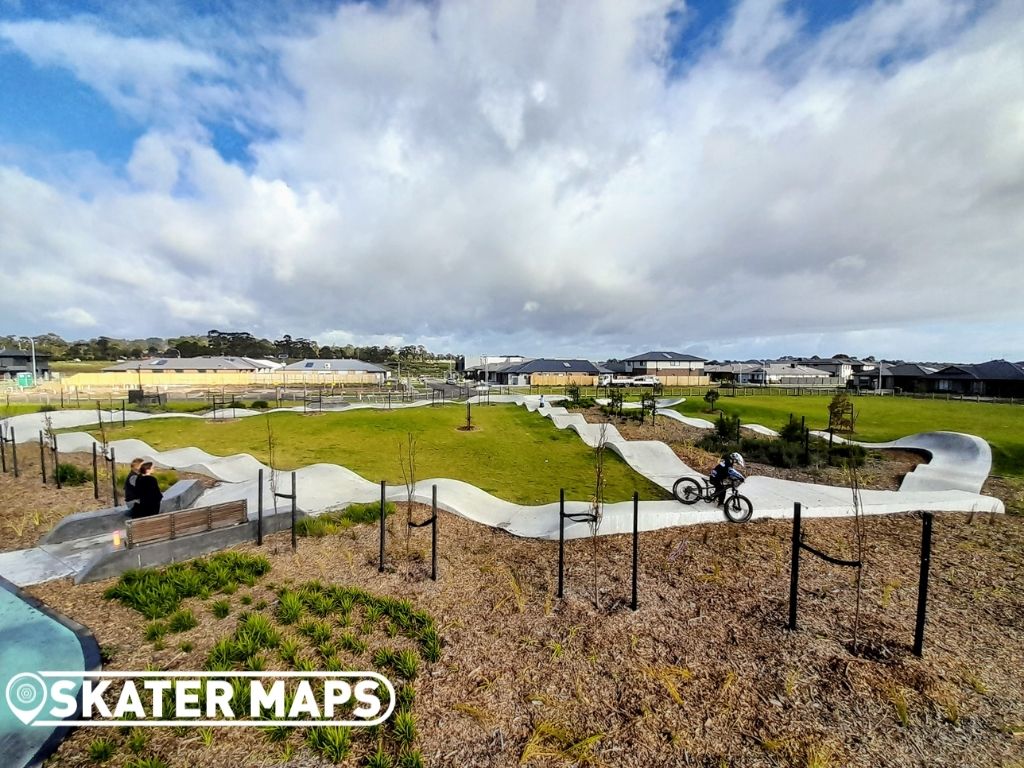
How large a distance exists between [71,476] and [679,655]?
16.7 m

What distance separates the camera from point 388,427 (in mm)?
24250

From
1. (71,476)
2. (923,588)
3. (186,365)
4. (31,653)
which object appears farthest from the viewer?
(186,365)

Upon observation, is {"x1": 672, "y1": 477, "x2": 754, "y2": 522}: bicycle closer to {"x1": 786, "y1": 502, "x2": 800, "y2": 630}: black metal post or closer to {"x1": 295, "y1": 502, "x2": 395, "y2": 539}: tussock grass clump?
{"x1": 786, "y1": 502, "x2": 800, "y2": 630}: black metal post

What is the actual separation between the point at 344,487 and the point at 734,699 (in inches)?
404

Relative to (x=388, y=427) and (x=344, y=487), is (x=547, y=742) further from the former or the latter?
(x=388, y=427)

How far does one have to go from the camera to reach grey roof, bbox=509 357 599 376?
248ft

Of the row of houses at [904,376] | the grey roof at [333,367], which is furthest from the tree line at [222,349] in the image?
the row of houses at [904,376]

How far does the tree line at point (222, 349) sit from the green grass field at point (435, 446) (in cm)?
8871

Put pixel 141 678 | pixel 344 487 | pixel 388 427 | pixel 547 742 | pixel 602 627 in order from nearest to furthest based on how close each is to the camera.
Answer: pixel 547 742
pixel 141 678
pixel 602 627
pixel 344 487
pixel 388 427

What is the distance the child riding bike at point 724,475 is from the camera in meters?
9.78

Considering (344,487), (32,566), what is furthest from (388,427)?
(32,566)

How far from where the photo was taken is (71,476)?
12.8 meters

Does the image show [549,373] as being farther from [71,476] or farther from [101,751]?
[101,751]

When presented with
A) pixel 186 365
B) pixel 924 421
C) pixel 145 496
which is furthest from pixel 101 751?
pixel 186 365
